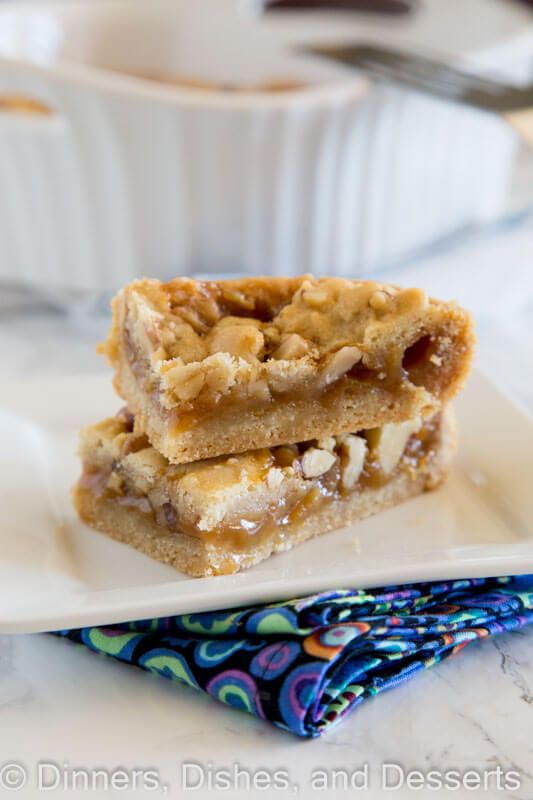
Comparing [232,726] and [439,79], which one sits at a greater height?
[439,79]

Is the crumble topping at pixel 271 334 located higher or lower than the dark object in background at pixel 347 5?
lower

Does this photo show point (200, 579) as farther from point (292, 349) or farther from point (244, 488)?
point (292, 349)

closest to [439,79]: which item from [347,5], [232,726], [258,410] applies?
[347,5]

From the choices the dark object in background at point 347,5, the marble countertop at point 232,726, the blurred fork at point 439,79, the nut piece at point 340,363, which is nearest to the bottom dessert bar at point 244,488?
the nut piece at point 340,363

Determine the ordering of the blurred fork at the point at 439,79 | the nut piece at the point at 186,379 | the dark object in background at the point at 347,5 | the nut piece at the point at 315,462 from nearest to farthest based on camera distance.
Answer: the nut piece at the point at 186,379 < the nut piece at the point at 315,462 < the blurred fork at the point at 439,79 < the dark object in background at the point at 347,5

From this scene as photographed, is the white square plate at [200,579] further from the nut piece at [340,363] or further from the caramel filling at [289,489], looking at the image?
the nut piece at [340,363]

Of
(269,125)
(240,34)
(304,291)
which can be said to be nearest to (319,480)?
(304,291)

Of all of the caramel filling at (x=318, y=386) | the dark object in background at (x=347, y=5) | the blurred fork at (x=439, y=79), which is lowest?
the caramel filling at (x=318, y=386)

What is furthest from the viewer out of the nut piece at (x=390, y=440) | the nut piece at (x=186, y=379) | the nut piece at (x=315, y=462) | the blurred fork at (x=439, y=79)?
the blurred fork at (x=439, y=79)
